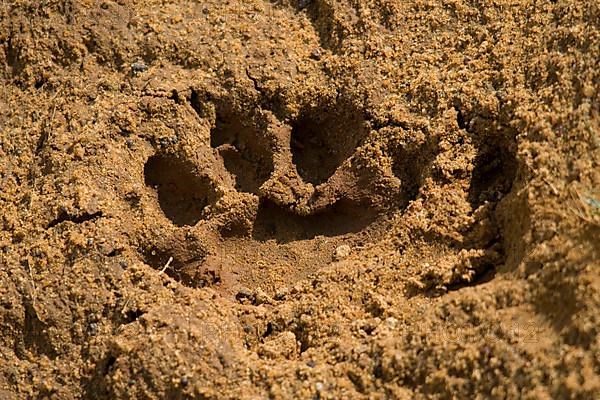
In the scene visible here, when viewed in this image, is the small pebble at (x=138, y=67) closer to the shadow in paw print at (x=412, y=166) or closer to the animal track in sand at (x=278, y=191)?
the animal track in sand at (x=278, y=191)

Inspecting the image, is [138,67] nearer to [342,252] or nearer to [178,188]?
[178,188]

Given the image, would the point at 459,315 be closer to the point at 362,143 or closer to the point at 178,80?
the point at 362,143

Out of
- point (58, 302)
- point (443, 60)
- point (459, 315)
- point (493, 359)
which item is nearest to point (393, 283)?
point (459, 315)

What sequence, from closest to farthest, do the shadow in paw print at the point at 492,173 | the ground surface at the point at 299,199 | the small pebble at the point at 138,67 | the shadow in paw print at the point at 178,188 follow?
1. the ground surface at the point at 299,199
2. the shadow in paw print at the point at 492,173
3. the shadow in paw print at the point at 178,188
4. the small pebble at the point at 138,67

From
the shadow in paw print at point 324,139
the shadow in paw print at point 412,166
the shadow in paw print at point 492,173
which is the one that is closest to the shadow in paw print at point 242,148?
the shadow in paw print at point 324,139

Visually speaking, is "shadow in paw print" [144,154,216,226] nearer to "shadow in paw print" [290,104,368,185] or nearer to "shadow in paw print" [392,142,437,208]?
"shadow in paw print" [290,104,368,185]

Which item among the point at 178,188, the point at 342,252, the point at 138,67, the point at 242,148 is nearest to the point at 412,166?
the point at 342,252

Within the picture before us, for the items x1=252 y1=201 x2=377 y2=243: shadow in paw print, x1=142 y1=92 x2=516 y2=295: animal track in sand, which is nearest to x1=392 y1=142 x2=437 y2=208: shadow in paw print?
x1=142 y1=92 x2=516 y2=295: animal track in sand
